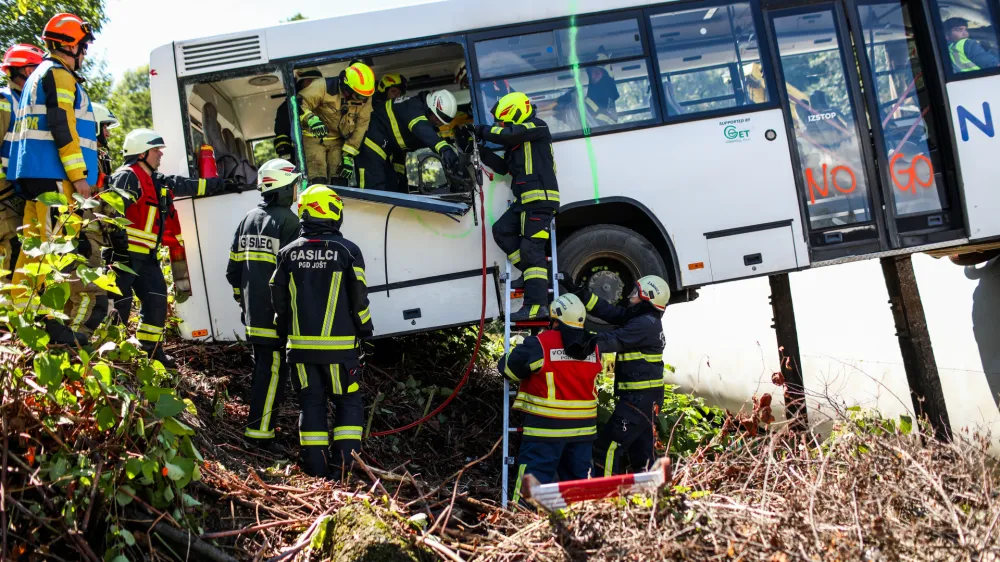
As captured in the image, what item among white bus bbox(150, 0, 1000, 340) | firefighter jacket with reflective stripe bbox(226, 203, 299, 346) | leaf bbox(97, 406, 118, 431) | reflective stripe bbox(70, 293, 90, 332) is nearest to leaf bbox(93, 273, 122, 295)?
leaf bbox(97, 406, 118, 431)

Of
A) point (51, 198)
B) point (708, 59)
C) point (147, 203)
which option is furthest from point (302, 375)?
point (708, 59)

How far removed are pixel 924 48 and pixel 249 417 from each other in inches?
224

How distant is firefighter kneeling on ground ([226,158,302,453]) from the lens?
5.82m

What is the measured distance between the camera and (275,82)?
24.0 ft

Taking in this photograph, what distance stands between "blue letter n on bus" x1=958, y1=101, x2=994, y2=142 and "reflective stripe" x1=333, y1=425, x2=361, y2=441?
504cm

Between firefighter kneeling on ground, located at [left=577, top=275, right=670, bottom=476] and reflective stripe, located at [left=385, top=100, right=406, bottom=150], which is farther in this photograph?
reflective stripe, located at [left=385, top=100, right=406, bottom=150]

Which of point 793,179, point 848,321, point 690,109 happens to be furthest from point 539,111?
point 848,321

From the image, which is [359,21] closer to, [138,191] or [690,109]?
[138,191]

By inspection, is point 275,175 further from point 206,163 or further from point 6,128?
point 6,128

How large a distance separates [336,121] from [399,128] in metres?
0.49

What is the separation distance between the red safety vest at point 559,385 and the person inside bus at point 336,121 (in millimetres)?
2169

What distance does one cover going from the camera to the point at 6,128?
18.8 ft

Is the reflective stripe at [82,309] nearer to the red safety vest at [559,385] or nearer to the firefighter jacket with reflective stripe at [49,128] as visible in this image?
the firefighter jacket with reflective stripe at [49,128]

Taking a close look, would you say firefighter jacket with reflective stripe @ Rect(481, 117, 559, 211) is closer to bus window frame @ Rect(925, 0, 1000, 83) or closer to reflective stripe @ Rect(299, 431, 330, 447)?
reflective stripe @ Rect(299, 431, 330, 447)
